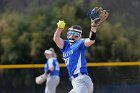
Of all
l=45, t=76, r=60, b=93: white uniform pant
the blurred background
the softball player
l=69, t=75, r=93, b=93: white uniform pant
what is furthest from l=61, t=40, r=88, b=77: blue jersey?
the blurred background

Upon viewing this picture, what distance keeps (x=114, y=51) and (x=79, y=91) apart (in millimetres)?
11965

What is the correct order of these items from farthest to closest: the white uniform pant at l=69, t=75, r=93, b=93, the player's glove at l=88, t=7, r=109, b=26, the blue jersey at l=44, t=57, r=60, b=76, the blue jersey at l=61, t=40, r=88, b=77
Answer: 1. the blue jersey at l=44, t=57, r=60, b=76
2. the blue jersey at l=61, t=40, r=88, b=77
3. the white uniform pant at l=69, t=75, r=93, b=93
4. the player's glove at l=88, t=7, r=109, b=26

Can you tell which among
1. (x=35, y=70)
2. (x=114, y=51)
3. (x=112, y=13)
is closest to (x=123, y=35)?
(x=114, y=51)

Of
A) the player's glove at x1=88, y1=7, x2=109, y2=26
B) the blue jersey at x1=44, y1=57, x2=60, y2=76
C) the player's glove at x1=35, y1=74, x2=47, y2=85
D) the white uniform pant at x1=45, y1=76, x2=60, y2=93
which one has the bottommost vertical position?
the white uniform pant at x1=45, y1=76, x2=60, y2=93

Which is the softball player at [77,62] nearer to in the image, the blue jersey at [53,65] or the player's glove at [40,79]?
the player's glove at [40,79]

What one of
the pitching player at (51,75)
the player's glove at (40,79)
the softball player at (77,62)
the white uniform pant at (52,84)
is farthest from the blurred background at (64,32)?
the softball player at (77,62)

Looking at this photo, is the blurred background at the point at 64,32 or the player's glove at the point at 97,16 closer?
the player's glove at the point at 97,16

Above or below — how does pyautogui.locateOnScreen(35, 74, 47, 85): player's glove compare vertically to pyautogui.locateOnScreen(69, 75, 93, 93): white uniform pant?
below

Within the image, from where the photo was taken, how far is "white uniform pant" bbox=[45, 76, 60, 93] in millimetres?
15942

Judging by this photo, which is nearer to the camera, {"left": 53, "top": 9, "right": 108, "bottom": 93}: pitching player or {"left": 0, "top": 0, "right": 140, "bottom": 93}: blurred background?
{"left": 53, "top": 9, "right": 108, "bottom": 93}: pitching player

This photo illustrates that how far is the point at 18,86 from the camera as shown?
16.9m

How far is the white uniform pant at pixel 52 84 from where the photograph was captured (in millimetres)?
15942

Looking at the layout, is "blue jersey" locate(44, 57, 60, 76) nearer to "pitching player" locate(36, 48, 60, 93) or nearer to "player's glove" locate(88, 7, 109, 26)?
"pitching player" locate(36, 48, 60, 93)

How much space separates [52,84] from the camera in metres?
16.0
